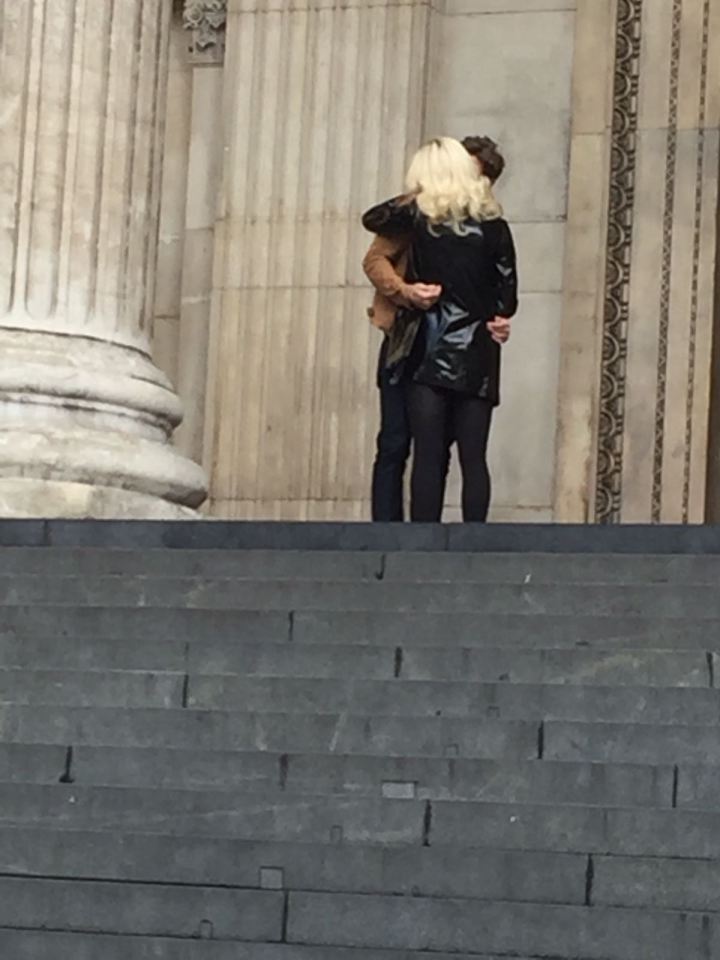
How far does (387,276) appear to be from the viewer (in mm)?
12523

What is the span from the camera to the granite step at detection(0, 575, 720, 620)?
1035 centimetres

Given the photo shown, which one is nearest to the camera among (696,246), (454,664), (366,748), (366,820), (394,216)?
(366,820)

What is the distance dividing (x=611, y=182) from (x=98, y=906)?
29.4 feet

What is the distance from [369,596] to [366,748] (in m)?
1.15

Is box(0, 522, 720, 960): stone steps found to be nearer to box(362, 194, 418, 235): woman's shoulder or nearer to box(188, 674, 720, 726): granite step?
box(188, 674, 720, 726): granite step

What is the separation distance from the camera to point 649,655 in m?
9.84

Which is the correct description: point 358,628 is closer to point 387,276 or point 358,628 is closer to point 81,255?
point 387,276

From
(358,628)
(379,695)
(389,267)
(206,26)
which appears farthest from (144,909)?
(206,26)

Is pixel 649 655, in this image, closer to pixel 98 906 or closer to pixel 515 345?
pixel 98 906

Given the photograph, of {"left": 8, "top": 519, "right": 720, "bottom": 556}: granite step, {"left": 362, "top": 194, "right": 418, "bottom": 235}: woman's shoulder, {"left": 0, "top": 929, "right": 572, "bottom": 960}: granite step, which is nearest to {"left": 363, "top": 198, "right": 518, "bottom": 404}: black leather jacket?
{"left": 362, "top": 194, "right": 418, "bottom": 235}: woman's shoulder

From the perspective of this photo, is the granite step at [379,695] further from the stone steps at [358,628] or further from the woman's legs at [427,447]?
the woman's legs at [427,447]

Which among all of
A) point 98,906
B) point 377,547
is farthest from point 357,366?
point 98,906

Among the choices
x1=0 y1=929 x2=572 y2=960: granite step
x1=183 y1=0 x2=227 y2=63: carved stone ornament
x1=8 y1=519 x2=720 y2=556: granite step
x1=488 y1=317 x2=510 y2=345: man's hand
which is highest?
x1=183 y1=0 x2=227 y2=63: carved stone ornament

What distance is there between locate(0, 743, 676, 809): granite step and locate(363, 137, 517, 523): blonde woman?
3.18m
